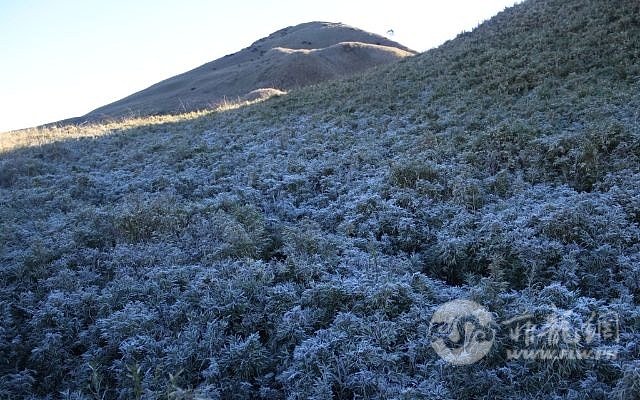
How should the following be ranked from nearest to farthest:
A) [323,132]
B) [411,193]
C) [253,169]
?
[411,193] → [253,169] → [323,132]

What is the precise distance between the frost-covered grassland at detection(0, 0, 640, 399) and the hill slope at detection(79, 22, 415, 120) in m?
29.2

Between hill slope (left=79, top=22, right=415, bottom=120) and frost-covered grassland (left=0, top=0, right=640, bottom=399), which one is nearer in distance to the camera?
frost-covered grassland (left=0, top=0, right=640, bottom=399)

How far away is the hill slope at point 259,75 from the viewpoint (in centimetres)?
4806

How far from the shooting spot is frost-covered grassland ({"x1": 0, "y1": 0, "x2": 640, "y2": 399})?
467 centimetres

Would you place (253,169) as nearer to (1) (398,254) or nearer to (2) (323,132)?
(2) (323,132)

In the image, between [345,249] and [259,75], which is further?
[259,75]

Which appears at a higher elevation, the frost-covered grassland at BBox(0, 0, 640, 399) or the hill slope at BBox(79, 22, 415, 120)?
the hill slope at BBox(79, 22, 415, 120)

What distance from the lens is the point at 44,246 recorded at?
7801mm

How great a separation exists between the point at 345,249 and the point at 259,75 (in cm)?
4807

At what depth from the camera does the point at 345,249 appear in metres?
7.00

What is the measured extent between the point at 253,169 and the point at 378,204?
14.4 feet

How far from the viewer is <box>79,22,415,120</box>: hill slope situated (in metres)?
48.1

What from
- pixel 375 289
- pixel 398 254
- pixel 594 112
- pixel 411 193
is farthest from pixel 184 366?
pixel 594 112

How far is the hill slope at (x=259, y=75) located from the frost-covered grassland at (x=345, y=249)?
2922 centimetres
